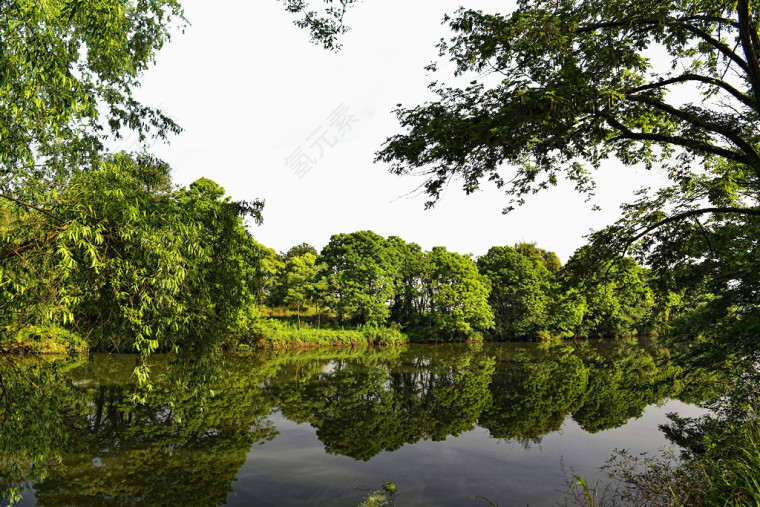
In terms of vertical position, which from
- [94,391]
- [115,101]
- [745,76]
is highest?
[745,76]

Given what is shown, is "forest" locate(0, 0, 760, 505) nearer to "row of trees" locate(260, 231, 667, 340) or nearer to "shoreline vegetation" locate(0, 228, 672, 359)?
"shoreline vegetation" locate(0, 228, 672, 359)

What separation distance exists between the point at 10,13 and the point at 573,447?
1373cm

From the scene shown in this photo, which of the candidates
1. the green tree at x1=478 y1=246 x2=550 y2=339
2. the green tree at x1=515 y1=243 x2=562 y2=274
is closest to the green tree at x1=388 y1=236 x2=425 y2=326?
the green tree at x1=478 y1=246 x2=550 y2=339

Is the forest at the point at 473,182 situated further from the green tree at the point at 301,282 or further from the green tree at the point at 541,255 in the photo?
the green tree at the point at 541,255

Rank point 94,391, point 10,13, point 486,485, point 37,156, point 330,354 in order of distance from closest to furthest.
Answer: point 10,13 → point 37,156 → point 486,485 → point 94,391 → point 330,354

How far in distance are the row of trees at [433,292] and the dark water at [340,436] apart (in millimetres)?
18216

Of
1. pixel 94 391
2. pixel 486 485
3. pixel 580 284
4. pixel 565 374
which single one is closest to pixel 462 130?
pixel 580 284

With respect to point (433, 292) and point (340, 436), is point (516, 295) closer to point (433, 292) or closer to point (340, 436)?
point (433, 292)

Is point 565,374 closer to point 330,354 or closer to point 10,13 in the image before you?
point 330,354

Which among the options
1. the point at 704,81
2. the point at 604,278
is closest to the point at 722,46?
the point at 704,81

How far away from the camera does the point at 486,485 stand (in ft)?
27.4

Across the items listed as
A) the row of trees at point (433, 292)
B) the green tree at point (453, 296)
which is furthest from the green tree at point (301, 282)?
the green tree at point (453, 296)

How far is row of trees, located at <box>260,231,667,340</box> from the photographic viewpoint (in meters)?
38.3

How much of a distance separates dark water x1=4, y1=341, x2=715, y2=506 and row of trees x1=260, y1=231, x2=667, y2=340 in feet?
59.8
